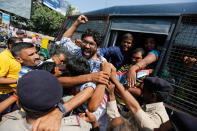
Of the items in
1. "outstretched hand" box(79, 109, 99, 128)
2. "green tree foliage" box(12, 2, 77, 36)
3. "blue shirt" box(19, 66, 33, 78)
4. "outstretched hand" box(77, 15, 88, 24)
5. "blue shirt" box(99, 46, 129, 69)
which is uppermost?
"green tree foliage" box(12, 2, 77, 36)

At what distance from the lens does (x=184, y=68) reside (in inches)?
66.4

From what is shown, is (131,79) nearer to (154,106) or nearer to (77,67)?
(154,106)

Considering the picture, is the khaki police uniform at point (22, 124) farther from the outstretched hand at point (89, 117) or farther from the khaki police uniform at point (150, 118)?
the khaki police uniform at point (150, 118)

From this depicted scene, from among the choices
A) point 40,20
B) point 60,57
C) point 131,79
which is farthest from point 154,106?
point 40,20

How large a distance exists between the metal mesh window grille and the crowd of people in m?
0.29

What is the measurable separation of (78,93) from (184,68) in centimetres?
170

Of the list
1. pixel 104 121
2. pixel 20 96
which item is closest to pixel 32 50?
Result: pixel 20 96

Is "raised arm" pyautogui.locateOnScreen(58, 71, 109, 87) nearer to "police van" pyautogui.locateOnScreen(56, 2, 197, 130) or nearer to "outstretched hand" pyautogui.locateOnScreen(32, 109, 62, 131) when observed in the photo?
"outstretched hand" pyautogui.locateOnScreen(32, 109, 62, 131)

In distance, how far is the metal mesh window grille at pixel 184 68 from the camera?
1.62 meters

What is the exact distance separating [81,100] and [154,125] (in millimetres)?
740

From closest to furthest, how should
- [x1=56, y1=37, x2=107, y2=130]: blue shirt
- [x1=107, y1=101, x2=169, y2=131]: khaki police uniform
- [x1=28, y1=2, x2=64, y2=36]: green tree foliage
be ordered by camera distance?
1. [x1=107, y1=101, x2=169, y2=131]: khaki police uniform
2. [x1=56, y1=37, x2=107, y2=130]: blue shirt
3. [x1=28, y1=2, x2=64, y2=36]: green tree foliage

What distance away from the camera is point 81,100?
1.10 meters

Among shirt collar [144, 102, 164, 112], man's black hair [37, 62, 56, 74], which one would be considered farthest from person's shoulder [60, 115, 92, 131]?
man's black hair [37, 62, 56, 74]

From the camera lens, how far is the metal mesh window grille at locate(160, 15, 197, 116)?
1621mm
